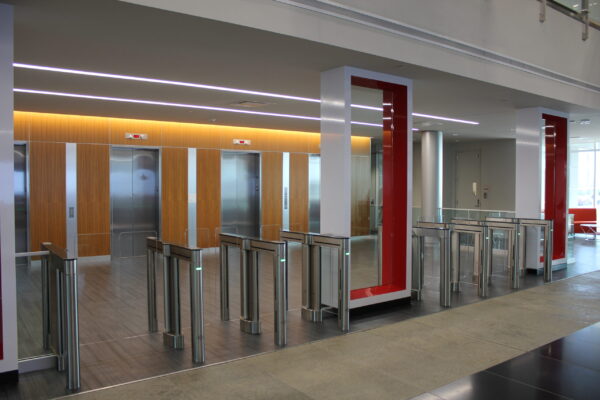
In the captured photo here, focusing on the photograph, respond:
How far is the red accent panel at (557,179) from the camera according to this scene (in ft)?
30.2

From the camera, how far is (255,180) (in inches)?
479

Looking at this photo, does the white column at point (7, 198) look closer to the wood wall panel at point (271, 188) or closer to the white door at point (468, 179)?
the wood wall panel at point (271, 188)

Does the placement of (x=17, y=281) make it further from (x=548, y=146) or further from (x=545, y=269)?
(x=548, y=146)

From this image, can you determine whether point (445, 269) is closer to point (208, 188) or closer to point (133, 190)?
point (208, 188)

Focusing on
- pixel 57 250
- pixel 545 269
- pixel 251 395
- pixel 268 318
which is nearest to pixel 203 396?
pixel 251 395

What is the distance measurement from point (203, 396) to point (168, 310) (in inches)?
58.8

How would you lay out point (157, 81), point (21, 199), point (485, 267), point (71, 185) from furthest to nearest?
point (71, 185) < point (21, 199) < point (485, 267) < point (157, 81)

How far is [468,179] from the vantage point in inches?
677

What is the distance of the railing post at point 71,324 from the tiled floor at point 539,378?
2562 millimetres

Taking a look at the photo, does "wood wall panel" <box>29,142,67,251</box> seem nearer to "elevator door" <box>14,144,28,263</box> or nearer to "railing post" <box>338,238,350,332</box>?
"elevator door" <box>14,144,28,263</box>

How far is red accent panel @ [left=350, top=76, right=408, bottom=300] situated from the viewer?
→ 6438 mm

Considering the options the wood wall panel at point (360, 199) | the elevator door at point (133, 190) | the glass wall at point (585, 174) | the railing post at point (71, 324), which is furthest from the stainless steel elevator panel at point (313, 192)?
the glass wall at point (585, 174)

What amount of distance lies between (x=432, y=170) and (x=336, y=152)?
8229 mm

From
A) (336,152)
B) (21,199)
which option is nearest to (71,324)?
(336,152)
